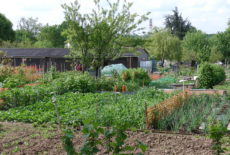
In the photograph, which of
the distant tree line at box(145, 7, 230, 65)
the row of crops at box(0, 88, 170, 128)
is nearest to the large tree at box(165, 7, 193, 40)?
the distant tree line at box(145, 7, 230, 65)

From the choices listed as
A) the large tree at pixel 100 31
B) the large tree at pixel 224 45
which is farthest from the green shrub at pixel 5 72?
the large tree at pixel 224 45

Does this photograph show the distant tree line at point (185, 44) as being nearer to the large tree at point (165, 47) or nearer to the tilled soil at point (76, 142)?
the large tree at point (165, 47)

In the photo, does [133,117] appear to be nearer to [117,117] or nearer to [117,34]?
[117,117]

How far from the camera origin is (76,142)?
580cm

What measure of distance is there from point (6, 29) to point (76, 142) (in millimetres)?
51312

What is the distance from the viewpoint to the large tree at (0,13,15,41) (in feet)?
172

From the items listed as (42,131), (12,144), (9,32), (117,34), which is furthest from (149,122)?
(9,32)

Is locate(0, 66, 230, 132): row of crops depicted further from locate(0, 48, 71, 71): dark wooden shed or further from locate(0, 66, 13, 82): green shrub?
locate(0, 48, 71, 71): dark wooden shed

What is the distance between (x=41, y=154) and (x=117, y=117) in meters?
2.44

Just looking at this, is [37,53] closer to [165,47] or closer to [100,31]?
[165,47]

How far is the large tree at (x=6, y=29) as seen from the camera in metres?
52.4

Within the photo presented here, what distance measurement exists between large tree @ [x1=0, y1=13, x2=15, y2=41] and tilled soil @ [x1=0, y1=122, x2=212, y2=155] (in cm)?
4905

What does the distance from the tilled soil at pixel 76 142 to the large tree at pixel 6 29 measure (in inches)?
1931

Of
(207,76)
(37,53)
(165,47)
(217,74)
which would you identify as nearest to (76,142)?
(207,76)
